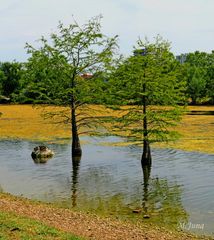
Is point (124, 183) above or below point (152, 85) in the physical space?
below

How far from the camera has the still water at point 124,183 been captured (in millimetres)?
23312

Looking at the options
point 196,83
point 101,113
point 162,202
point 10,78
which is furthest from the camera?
point 10,78

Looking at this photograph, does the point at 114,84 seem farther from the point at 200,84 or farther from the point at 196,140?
the point at 200,84

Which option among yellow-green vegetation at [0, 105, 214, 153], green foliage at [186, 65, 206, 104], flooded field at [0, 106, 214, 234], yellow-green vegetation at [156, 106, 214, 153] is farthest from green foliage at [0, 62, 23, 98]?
flooded field at [0, 106, 214, 234]

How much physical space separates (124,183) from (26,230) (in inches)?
598

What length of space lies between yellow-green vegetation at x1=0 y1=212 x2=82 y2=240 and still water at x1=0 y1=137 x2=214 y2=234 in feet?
20.3

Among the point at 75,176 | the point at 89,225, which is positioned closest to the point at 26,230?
the point at 89,225

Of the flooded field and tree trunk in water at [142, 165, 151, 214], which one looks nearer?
the flooded field

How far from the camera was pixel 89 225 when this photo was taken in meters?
19.0

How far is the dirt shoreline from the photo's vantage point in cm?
1767

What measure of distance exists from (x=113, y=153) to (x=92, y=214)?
74.0ft

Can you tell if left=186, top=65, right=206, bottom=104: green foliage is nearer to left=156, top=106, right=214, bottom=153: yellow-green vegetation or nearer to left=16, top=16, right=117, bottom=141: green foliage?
left=156, top=106, right=214, bottom=153: yellow-green vegetation

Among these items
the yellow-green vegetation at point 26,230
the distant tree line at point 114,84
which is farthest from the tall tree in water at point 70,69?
the yellow-green vegetation at point 26,230

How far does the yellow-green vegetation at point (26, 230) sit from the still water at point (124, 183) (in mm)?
6183
